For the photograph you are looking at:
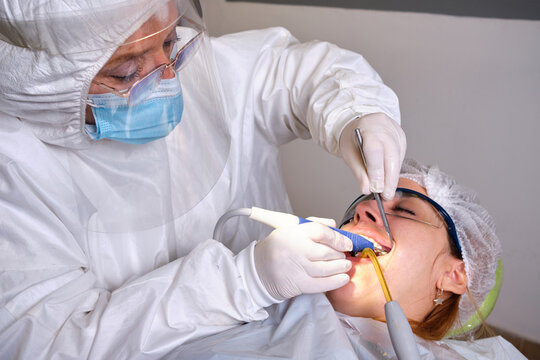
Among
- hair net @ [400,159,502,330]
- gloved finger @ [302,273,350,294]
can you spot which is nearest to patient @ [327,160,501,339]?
hair net @ [400,159,502,330]

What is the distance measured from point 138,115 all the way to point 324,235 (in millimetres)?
591

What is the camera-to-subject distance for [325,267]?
144cm

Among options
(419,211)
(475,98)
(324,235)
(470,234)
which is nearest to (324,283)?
(324,235)

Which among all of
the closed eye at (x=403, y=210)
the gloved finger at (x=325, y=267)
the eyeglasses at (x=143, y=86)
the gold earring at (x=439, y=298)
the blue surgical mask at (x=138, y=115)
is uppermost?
the eyeglasses at (x=143, y=86)

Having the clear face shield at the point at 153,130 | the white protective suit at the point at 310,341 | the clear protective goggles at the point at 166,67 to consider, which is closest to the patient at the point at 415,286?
the white protective suit at the point at 310,341

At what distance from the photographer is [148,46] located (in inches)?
46.6

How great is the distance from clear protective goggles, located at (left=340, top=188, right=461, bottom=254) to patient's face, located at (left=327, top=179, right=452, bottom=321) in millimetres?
12

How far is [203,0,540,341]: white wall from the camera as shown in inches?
85.5

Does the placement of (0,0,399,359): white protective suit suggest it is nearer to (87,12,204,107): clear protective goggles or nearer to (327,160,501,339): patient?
(87,12,204,107): clear protective goggles

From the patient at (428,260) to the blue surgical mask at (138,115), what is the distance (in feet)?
2.61

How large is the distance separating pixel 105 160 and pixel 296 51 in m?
0.87

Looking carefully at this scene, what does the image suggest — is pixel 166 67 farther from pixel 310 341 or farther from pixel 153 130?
pixel 310 341

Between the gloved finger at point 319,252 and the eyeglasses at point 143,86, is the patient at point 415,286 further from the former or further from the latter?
the eyeglasses at point 143,86

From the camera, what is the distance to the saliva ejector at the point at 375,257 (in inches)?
48.7
